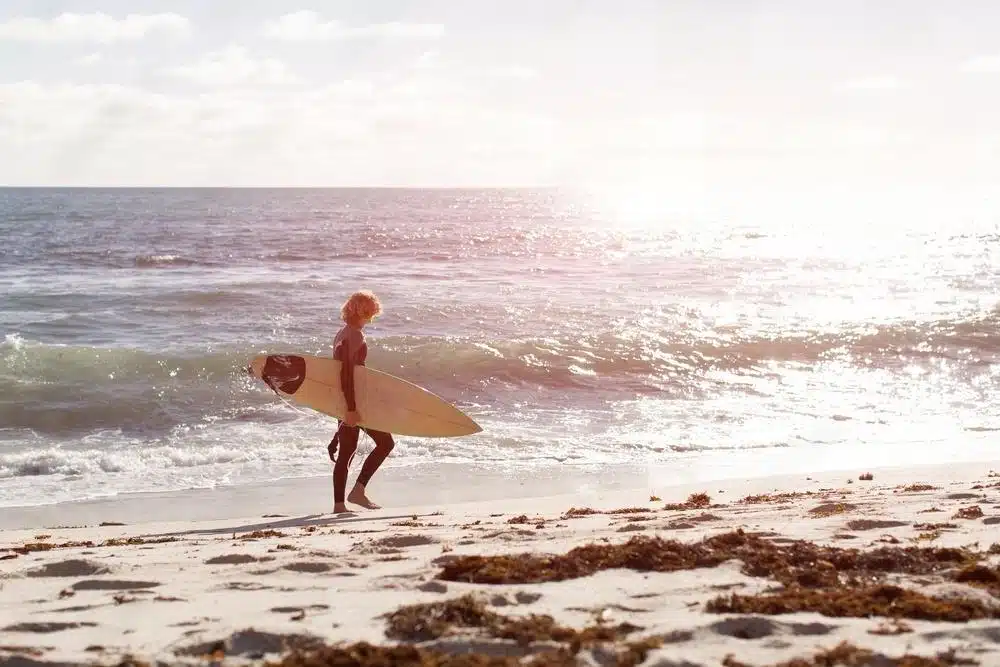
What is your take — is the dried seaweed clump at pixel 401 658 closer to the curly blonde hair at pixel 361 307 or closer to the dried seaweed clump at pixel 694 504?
the dried seaweed clump at pixel 694 504

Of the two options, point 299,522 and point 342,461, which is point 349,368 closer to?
point 342,461

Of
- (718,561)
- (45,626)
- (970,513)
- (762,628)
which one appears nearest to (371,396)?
(718,561)

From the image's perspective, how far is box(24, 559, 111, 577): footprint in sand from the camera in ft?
15.3

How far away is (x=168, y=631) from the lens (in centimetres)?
361

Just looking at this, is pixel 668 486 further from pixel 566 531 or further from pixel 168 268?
pixel 168 268

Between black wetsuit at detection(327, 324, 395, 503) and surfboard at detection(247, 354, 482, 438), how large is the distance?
0.71 ft

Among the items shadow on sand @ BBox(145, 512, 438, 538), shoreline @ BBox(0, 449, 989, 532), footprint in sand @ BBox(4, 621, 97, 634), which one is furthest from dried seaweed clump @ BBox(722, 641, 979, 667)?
shoreline @ BBox(0, 449, 989, 532)

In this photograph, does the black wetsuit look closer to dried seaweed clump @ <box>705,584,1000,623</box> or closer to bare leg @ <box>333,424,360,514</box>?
bare leg @ <box>333,424,360,514</box>

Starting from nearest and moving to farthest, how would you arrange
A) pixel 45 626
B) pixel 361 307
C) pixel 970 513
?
pixel 45 626, pixel 970 513, pixel 361 307

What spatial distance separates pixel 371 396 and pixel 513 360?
7.86 meters

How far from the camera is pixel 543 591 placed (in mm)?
4066

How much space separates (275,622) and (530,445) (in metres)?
6.97

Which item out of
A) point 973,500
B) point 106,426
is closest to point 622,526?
point 973,500

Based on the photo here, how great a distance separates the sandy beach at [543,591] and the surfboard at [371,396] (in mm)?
1900
